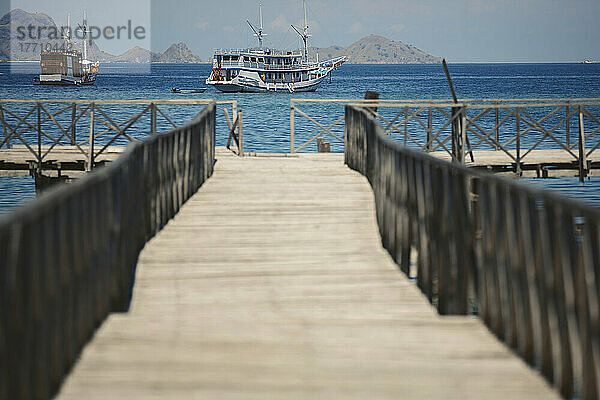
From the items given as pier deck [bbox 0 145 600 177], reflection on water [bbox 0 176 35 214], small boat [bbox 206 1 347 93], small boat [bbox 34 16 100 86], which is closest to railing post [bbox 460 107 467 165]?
pier deck [bbox 0 145 600 177]

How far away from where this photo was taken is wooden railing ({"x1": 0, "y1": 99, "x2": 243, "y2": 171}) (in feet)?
57.1

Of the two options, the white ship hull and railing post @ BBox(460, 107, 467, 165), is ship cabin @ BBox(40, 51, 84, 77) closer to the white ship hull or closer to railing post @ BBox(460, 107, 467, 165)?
the white ship hull

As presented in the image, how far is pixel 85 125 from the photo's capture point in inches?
2234

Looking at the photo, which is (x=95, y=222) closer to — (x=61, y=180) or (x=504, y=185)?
(x=504, y=185)

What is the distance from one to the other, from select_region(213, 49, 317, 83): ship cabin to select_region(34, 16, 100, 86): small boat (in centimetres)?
4055

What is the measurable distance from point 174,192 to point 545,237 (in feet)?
22.6

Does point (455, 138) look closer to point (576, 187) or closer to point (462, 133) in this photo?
point (462, 133)

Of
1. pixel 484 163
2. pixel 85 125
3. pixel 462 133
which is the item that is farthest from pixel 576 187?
pixel 85 125

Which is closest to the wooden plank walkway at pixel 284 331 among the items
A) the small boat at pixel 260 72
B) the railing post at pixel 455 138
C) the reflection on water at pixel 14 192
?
the railing post at pixel 455 138

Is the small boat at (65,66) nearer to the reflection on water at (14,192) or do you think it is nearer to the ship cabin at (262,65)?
the ship cabin at (262,65)

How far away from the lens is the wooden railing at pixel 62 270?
3.47 m

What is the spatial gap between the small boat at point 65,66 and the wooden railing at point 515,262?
480 feet

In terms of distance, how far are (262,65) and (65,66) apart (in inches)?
2214

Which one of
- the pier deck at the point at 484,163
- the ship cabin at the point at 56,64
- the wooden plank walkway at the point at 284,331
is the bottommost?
the wooden plank walkway at the point at 284,331
